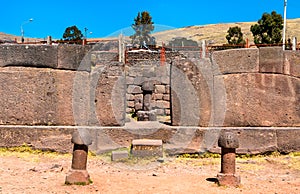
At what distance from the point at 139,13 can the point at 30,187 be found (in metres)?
41.8

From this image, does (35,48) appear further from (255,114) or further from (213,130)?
(255,114)

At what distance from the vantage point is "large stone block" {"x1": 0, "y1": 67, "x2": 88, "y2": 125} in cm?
750

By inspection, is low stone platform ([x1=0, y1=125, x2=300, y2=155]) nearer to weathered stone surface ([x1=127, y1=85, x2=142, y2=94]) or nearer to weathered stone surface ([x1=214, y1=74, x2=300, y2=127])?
weathered stone surface ([x1=214, y1=74, x2=300, y2=127])

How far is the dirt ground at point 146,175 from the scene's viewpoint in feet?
17.3

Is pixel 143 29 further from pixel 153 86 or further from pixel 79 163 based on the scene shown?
pixel 79 163

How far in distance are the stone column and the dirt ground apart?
0.41 feet

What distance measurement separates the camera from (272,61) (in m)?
7.63

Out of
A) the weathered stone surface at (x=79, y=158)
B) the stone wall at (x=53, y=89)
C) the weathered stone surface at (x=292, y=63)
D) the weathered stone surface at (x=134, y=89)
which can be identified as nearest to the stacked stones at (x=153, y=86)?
the weathered stone surface at (x=134, y=89)

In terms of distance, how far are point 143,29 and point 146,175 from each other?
1358 inches

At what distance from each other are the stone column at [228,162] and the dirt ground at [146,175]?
0.41 ft

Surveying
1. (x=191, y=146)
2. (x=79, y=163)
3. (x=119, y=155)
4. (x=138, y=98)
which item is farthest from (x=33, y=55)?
(x=138, y=98)

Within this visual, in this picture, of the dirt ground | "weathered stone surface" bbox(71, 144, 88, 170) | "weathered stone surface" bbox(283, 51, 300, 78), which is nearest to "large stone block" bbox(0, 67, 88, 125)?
the dirt ground

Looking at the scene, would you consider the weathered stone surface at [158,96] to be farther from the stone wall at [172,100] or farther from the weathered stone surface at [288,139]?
the weathered stone surface at [288,139]

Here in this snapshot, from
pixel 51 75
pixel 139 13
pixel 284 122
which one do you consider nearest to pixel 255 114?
pixel 284 122
